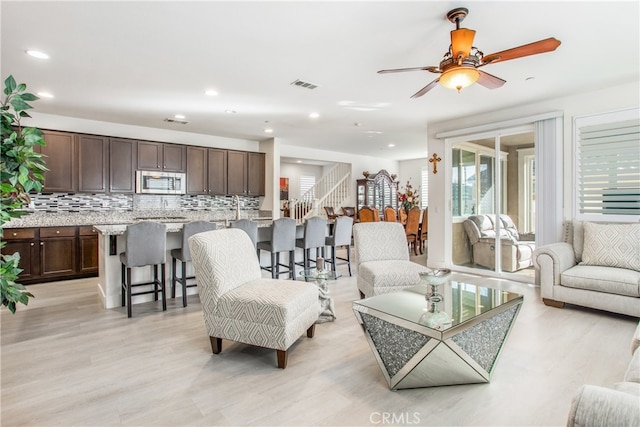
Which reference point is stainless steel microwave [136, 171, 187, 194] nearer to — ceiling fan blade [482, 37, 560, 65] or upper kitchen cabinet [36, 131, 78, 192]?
upper kitchen cabinet [36, 131, 78, 192]

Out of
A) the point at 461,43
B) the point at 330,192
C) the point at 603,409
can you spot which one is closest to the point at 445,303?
Result: the point at 603,409

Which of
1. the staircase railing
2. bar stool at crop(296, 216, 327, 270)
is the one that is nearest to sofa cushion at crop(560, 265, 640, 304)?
bar stool at crop(296, 216, 327, 270)

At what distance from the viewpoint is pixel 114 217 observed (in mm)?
5625

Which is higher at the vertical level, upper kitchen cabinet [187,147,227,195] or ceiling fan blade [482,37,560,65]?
ceiling fan blade [482,37,560,65]

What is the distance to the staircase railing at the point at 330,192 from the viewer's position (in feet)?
27.7

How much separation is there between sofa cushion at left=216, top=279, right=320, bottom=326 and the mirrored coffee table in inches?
18.4

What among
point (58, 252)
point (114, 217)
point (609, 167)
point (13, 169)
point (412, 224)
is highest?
point (609, 167)

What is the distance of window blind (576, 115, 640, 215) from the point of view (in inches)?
152

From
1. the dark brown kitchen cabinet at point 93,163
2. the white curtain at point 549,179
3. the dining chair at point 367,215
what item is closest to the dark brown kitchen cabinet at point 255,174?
the dining chair at point 367,215

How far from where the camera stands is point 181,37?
9.04ft

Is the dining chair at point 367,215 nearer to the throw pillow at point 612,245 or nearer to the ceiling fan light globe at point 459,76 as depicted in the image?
the throw pillow at point 612,245

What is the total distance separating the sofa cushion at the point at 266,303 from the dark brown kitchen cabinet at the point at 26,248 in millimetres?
4000

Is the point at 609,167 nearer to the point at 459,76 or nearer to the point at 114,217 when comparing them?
the point at 459,76

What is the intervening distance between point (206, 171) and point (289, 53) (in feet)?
12.9
